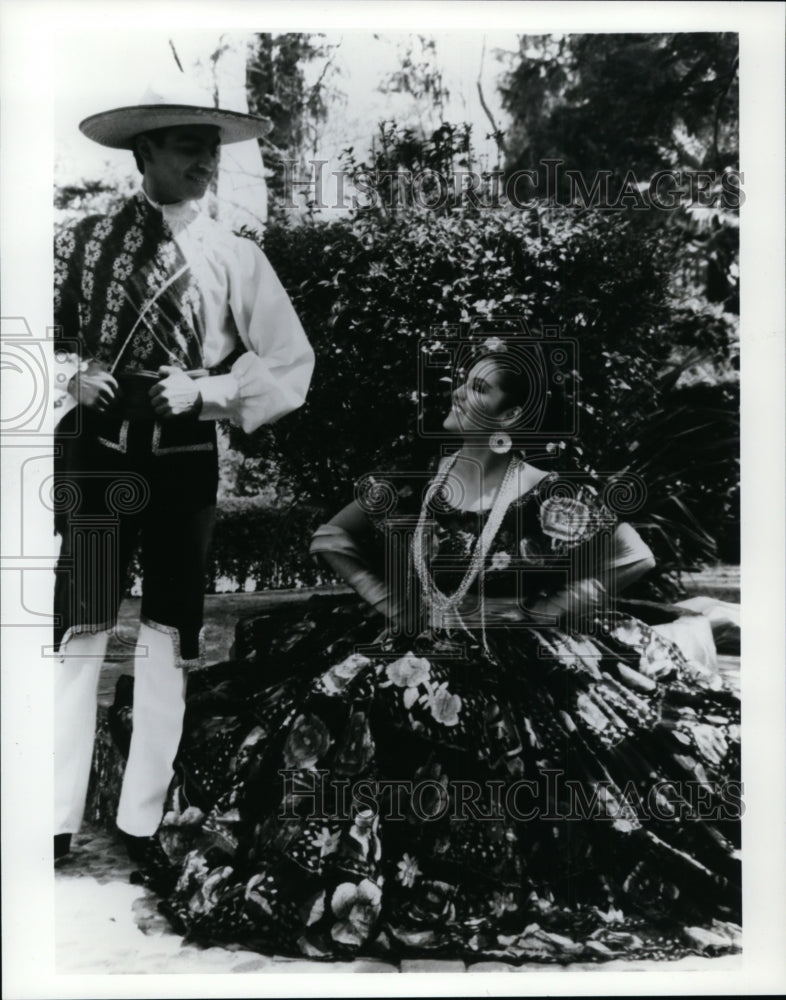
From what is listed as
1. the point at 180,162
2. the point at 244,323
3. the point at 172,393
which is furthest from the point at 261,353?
the point at 180,162

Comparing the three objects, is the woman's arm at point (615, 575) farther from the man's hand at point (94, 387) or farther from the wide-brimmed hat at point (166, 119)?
the wide-brimmed hat at point (166, 119)

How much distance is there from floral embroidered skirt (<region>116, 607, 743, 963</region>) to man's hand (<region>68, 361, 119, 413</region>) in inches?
31.3

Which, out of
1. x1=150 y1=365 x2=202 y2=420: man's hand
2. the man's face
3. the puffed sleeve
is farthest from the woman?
the man's face

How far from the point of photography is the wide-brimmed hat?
→ 2.68 metres

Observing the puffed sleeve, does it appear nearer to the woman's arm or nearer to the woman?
the woman

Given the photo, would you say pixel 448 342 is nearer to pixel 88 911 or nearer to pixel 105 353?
pixel 105 353

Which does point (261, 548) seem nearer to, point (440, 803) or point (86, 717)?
point (86, 717)

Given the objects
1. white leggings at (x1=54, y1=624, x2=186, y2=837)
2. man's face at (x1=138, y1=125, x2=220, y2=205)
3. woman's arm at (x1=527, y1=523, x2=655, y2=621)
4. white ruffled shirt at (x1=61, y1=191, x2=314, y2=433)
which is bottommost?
white leggings at (x1=54, y1=624, x2=186, y2=837)

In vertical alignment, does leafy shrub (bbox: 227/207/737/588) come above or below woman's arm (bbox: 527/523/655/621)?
above

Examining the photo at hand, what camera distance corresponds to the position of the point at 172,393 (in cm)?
270

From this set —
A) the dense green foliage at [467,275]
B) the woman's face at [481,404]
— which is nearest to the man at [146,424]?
the dense green foliage at [467,275]

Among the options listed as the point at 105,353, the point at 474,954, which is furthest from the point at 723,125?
the point at 474,954

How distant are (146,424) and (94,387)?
191mm

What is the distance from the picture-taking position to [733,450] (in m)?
2.78
